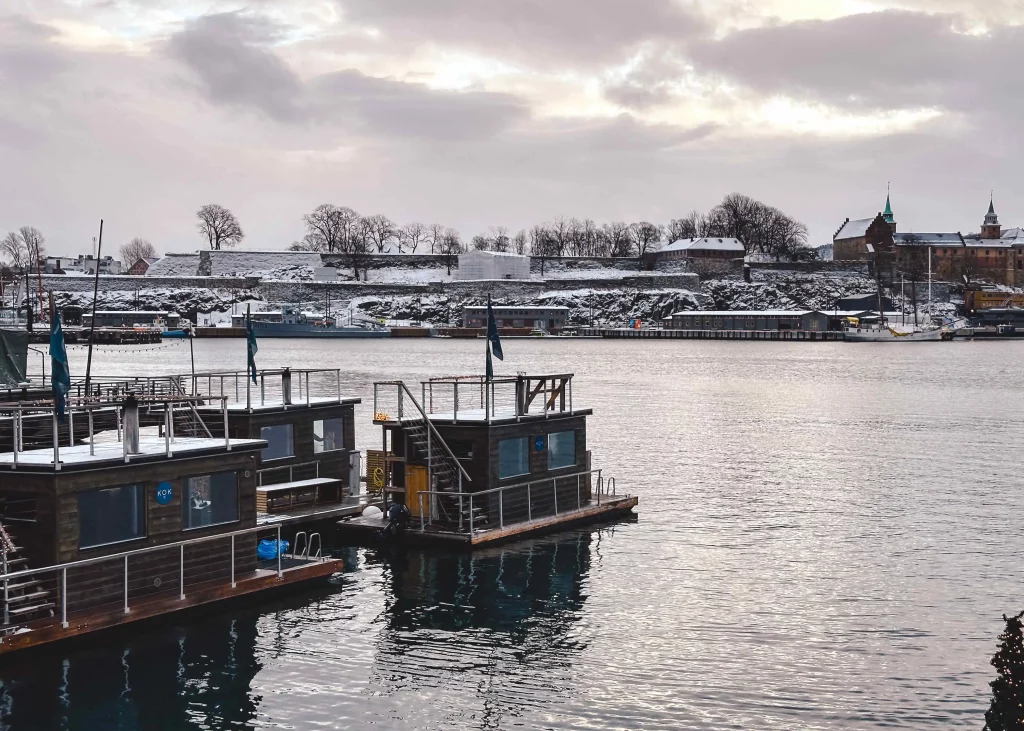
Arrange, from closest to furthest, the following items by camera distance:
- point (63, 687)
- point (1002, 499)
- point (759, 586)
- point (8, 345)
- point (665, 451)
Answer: point (63, 687)
point (759, 586)
point (8, 345)
point (1002, 499)
point (665, 451)

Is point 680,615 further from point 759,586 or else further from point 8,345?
point 8,345

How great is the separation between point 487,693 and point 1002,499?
82.2 feet

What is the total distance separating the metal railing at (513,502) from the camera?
1049 inches

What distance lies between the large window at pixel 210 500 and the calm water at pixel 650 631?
185 cm

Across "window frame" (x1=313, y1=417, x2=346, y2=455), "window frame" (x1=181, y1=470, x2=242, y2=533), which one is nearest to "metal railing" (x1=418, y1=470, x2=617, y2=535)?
"window frame" (x1=313, y1=417, x2=346, y2=455)

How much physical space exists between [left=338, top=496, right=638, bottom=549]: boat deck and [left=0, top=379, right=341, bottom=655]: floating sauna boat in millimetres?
4060

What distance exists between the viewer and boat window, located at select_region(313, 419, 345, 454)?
2964cm

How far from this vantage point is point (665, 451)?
49719mm

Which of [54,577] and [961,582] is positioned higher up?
[54,577]

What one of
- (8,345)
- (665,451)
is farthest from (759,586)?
(665,451)

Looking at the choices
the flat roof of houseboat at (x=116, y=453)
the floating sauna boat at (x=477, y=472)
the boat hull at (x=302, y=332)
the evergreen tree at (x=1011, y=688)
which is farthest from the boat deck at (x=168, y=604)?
the boat hull at (x=302, y=332)

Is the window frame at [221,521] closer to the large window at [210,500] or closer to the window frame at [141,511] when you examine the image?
the large window at [210,500]

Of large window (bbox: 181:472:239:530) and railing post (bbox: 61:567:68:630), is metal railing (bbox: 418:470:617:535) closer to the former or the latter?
large window (bbox: 181:472:239:530)

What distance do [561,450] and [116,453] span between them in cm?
1247
